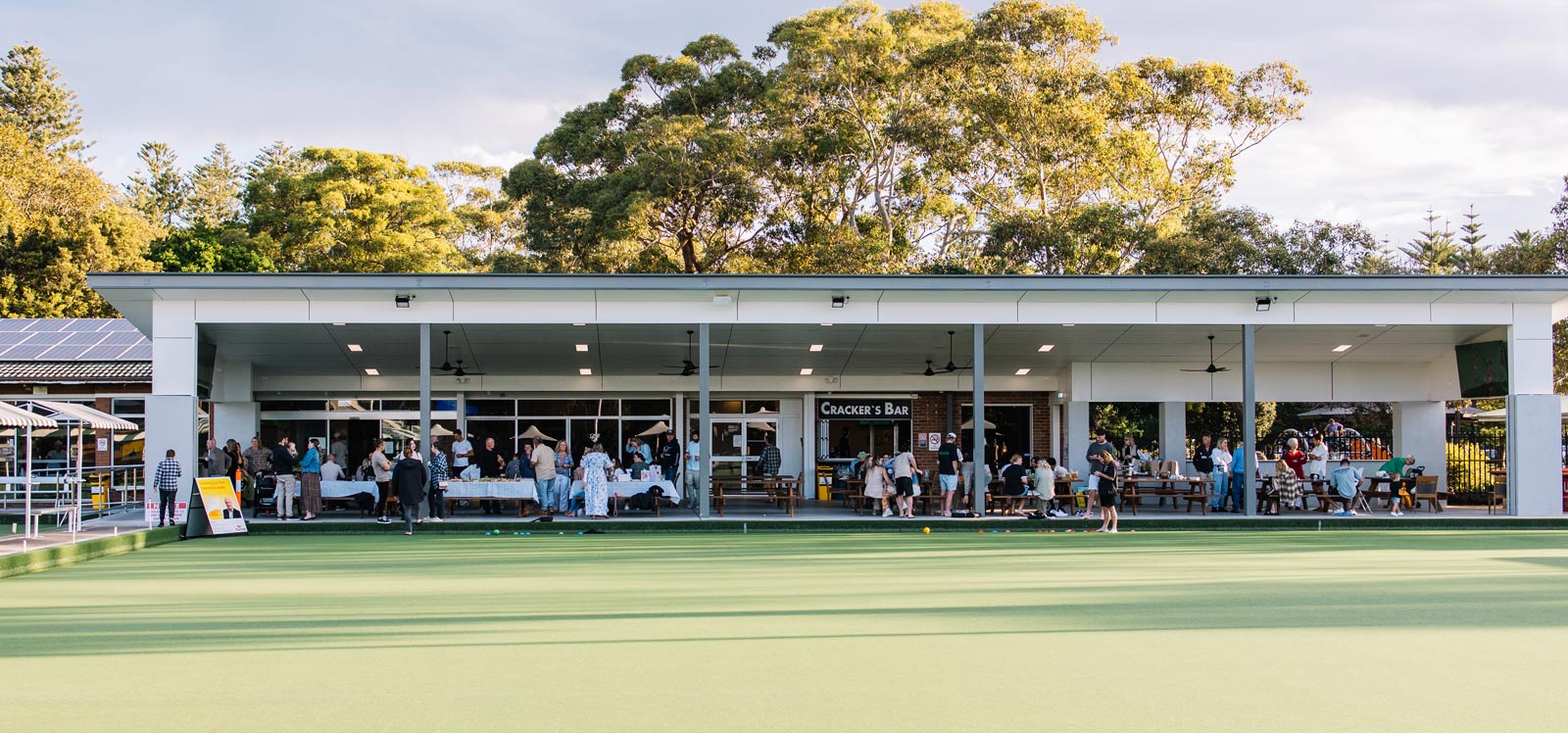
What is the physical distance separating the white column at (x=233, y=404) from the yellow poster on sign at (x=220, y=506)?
276 inches

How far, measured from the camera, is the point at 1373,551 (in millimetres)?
13523

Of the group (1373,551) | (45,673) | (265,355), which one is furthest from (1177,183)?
(45,673)

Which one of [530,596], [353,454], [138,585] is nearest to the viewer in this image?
[530,596]

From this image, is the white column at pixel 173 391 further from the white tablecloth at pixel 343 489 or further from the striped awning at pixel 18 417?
the white tablecloth at pixel 343 489

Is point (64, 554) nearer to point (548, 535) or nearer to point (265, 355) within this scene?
point (548, 535)

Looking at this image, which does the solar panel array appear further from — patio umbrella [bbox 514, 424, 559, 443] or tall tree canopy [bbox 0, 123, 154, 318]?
tall tree canopy [bbox 0, 123, 154, 318]

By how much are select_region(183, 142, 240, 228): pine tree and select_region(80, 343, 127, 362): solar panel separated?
40504 millimetres

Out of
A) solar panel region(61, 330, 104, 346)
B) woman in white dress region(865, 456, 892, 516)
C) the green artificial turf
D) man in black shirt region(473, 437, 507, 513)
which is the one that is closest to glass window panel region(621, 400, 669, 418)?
man in black shirt region(473, 437, 507, 513)

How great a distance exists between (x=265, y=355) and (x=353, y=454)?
3.54 metres

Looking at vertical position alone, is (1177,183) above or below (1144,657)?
above

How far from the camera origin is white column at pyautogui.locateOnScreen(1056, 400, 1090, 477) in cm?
2288

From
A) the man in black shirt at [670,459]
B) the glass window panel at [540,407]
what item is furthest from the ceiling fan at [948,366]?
the glass window panel at [540,407]

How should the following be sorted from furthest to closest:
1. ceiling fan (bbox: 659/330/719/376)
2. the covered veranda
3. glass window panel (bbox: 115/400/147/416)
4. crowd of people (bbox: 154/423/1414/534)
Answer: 1. glass window panel (bbox: 115/400/147/416)
2. ceiling fan (bbox: 659/330/719/376)
3. the covered veranda
4. crowd of people (bbox: 154/423/1414/534)

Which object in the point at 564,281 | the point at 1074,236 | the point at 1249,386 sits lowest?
the point at 1249,386
